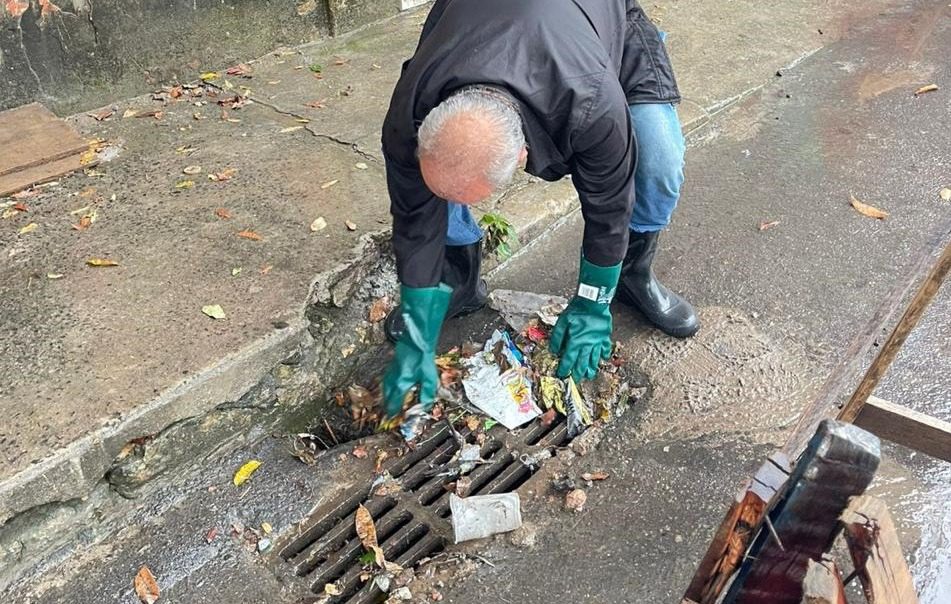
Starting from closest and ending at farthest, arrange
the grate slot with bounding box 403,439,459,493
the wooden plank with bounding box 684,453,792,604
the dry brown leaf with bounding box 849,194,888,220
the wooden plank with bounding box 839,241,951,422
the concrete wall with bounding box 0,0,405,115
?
the wooden plank with bounding box 684,453,792,604 < the wooden plank with bounding box 839,241,951,422 < the grate slot with bounding box 403,439,459,493 < the concrete wall with bounding box 0,0,405,115 < the dry brown leaf with bounding box 849,194,888,220

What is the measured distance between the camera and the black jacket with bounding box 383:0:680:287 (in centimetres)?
201

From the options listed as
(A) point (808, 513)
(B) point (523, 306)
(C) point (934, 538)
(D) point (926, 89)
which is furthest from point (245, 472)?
(D) point (926, 89)

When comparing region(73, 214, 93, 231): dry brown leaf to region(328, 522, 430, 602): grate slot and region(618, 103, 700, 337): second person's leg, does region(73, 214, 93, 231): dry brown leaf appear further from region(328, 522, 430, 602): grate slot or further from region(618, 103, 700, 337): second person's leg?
region(618, 103, 700, 337): second person's leg

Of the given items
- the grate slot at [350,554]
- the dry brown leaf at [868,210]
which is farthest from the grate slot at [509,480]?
the dry brown leaf at [868,210]

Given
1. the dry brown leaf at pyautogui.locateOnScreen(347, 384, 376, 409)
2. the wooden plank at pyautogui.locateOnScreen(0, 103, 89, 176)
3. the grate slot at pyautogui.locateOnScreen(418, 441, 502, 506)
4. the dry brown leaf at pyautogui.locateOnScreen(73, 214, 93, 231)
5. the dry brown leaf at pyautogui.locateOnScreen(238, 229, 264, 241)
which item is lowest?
the grate slot at pyautogui.locateOnScreen(418, 441, 502, 506)

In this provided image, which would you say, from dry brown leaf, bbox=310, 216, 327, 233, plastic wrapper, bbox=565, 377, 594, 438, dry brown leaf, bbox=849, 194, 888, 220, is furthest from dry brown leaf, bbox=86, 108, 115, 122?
dry brown leaf, bbox=849, 194, 888, 220

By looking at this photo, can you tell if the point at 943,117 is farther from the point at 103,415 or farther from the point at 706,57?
the point at 103,415

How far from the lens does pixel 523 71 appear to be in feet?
6.57

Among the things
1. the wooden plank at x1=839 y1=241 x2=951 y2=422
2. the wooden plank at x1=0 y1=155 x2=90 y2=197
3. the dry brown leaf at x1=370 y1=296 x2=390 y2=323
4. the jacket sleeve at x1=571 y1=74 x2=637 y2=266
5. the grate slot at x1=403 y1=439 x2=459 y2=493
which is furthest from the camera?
the wooden plank at x1=0 y1=155 x2=90 y2=197

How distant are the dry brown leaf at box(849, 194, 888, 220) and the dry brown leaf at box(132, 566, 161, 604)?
10.4 ft

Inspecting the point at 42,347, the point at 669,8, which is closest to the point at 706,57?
the point at 669,8

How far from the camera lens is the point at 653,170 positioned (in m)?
2.68

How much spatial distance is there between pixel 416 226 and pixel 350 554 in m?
0.97

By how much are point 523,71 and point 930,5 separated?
16.7 ft
